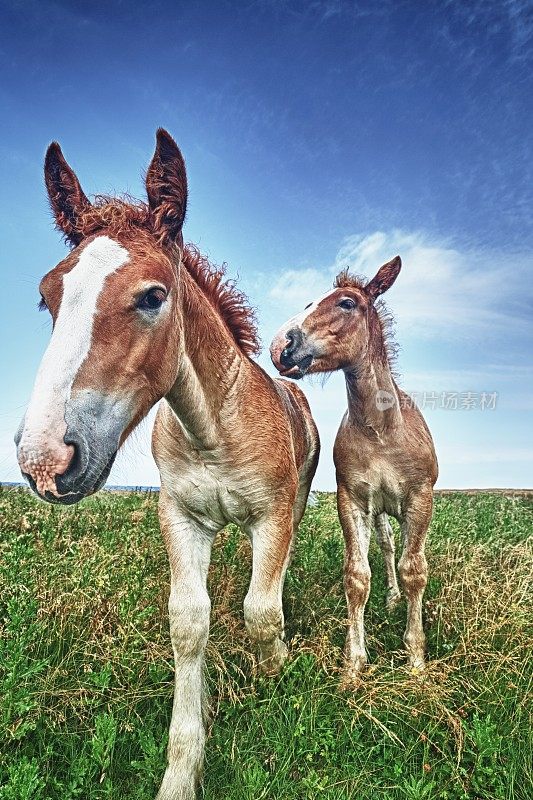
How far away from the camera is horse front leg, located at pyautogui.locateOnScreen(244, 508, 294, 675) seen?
12.8 ft

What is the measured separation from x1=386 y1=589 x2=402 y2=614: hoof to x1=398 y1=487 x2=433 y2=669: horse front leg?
0.65 meters

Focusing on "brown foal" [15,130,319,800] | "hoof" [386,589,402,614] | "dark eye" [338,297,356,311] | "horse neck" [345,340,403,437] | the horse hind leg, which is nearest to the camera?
"brown foal" [15,130,319,800]

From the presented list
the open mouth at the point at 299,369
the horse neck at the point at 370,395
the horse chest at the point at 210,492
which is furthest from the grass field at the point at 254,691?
the open mouth at the point at 299,369

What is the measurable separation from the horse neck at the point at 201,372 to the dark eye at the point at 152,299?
0.41m

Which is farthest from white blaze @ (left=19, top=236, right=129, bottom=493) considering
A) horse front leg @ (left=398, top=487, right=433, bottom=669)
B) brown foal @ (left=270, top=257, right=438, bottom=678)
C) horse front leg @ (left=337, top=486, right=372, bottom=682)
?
horse front leg @ (left=398, top=487, right=433, bottom=669)

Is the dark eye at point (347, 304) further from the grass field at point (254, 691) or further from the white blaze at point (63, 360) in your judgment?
the white blaze at point (63, 360)

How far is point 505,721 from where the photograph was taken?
13.7 feet

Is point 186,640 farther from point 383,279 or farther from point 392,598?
point 383,279

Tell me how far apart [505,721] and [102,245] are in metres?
4.07

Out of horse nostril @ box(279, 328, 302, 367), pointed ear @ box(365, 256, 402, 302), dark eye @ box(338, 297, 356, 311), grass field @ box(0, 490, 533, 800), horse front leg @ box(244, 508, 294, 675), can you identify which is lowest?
grass field @ box(0, 490, 533, 800)

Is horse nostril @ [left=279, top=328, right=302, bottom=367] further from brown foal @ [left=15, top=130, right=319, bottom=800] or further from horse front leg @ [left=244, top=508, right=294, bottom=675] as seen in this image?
horse front leg @ [left=244, top=508, right=294, bottom=675]

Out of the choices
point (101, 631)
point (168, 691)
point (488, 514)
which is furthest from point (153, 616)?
point (488, 514)

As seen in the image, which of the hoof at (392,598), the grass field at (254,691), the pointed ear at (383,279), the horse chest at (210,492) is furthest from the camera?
the hoof at (392,598)

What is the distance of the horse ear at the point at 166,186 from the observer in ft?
10.4
